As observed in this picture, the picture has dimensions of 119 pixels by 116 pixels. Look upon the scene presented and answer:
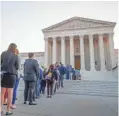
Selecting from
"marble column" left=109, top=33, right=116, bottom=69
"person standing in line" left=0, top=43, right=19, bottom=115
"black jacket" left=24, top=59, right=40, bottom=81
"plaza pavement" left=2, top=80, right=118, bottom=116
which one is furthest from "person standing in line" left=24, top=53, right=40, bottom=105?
"marble column" left=109, top=33, right=116, bottom=69

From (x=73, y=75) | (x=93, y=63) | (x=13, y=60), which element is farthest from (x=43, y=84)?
(x=93, y=63)

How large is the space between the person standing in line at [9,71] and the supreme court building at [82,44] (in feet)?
90.0

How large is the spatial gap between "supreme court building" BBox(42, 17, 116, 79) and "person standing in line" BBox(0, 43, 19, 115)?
2742cm

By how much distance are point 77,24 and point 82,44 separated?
15.3 ft

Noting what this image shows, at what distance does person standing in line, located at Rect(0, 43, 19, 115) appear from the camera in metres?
3.30

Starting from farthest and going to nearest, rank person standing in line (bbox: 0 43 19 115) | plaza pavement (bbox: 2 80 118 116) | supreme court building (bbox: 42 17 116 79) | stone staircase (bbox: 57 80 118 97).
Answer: supreme court building (bbox: 42 17 116 79), stone staircase (bbox: 57 80 118 97), plaza pavement (bbox: 2 80 118 116), person standing in line (bbox: 0 43 19 115)

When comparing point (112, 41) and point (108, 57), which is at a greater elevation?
point (112, 41)

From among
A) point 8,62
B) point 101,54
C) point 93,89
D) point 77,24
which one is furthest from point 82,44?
point 8,62

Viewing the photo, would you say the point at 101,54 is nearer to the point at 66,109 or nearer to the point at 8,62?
the point at 66,109

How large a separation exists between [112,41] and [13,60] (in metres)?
30.1

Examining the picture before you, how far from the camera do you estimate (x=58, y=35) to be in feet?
110

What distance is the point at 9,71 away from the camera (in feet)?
11.1

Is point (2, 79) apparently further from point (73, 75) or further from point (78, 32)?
point (78, 32)

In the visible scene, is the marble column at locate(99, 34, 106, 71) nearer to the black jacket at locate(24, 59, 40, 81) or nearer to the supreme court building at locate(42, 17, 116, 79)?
the supreme court building at locate(42, 17, 116, 79)
